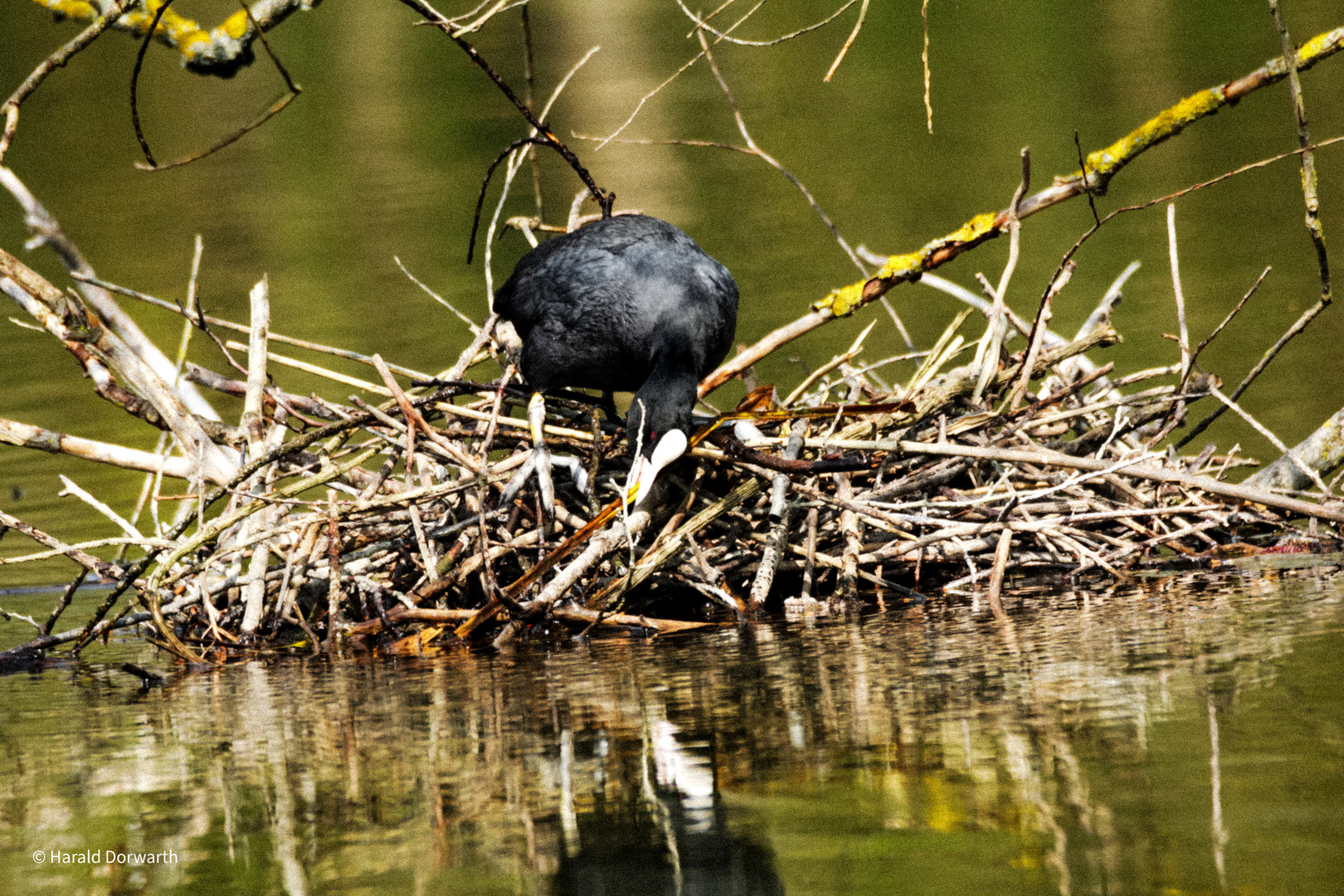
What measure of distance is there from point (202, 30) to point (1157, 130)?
2732 mm

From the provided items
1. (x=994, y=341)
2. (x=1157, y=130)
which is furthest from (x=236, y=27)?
(x=1157, y=130)

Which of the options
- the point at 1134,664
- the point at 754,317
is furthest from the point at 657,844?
the point at 754,317

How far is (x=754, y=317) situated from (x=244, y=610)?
579 cm

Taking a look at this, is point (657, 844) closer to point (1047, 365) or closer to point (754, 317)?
point (1047, 365)

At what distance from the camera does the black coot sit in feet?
15.6

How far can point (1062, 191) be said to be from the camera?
488 centimetres

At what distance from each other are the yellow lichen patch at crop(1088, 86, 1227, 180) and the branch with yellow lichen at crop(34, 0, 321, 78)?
7.64ft

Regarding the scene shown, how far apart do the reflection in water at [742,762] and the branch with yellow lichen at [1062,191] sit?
1025 millimetres

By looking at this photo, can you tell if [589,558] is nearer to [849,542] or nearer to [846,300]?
[849,542]

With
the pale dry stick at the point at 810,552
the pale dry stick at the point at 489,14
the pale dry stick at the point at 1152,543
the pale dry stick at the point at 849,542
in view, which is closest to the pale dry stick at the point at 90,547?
the pale dry stick at the point at 489,14

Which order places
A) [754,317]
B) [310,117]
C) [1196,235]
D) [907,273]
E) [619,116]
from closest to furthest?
[907,273] → [754,317] → [1196,235] → [619,116] → [310,117]

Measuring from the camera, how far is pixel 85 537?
688 centimetres

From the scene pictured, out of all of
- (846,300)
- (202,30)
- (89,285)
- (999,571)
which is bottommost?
(999,571)

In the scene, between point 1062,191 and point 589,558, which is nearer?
point 589,558
